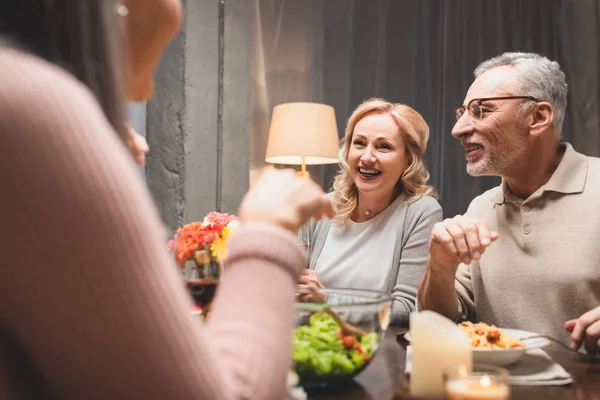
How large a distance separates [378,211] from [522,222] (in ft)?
2.74

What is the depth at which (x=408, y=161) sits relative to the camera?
2.69 metres

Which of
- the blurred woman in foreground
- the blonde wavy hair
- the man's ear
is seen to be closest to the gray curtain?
the blonde wavy hair

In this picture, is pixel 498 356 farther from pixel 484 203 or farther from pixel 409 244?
pixel 409 244

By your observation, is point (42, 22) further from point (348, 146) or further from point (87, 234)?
point (348, 146)

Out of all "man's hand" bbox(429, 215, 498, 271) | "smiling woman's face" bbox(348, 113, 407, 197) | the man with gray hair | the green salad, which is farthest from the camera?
"smiling woman's face" bbox(348, 113, 407, 197)

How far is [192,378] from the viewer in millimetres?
465

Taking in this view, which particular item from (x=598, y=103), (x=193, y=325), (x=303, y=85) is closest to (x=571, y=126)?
(x=598, y=103)

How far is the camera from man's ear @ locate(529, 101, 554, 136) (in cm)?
200

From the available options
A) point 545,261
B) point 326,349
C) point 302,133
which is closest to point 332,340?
point 326,349

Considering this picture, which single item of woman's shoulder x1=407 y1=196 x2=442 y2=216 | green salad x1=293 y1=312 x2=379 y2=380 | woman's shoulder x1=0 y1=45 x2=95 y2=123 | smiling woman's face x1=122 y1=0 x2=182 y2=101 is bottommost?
woman's shoulder x1=407 y1=196 x2=442 y2=216

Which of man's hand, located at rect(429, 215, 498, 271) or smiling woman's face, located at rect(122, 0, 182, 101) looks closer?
smiling woman's face, located at rect(122, 0, 182, 101)

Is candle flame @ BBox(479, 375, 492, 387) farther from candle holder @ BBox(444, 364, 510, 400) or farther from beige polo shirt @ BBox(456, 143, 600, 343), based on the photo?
beige polo shirt @ BBox(456, 143, 600, 343)

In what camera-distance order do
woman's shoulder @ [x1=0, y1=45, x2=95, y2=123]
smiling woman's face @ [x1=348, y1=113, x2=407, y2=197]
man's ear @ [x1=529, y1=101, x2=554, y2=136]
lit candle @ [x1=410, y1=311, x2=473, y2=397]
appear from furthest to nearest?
smiling woman's face @ [x1=348, y1=113, x2=407, y2=197], man's ear @ [x1=529, y1=101, x2=554, y2=136], lit candle @ [x1=410, y1=311, x2=473, y2=397], woman's shoulder @ [x1=0, y1=45, x2=95, y2=123]

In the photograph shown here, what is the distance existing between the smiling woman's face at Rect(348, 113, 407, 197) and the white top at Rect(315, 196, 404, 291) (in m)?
0.12
